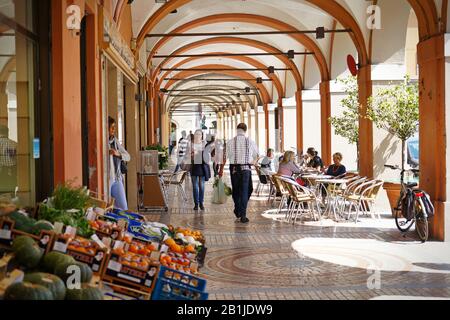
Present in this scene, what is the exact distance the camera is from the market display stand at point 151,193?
12820 millimetres

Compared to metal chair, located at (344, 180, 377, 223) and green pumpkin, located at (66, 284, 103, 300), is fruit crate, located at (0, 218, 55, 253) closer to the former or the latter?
green pumpkin, located at (66, 284, 103, 300)

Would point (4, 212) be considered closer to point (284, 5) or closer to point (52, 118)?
point (52, 118)

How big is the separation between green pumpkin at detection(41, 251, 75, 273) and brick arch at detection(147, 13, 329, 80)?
15072 millimetres

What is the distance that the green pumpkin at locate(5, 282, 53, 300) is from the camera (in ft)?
9.87

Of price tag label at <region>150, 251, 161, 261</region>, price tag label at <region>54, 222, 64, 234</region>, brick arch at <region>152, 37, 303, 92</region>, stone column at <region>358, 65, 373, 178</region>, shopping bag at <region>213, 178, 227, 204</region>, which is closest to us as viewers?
price tag label at <region>54, 222, 64, 234</region>

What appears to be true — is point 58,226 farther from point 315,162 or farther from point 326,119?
point 326,119

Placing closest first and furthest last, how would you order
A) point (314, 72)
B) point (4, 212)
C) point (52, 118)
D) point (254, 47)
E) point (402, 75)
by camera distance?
point (4, 212)
point (52, 118)
point (402, 75)
point (314, 72)
point (254, 47)

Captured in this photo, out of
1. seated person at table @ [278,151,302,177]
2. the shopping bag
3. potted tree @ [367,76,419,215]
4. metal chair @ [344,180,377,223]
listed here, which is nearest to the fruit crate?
metal chair @ [344,180,377,223]

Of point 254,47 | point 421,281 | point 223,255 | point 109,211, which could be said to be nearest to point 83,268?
point 109,211

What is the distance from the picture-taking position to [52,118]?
641cm

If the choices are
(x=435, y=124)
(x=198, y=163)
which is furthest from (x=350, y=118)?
(x=435, y=124)

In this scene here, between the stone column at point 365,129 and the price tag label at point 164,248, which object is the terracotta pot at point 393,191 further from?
the price tag label at point 164,248

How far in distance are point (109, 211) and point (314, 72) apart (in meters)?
16.5

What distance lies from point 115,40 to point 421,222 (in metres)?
4.79
